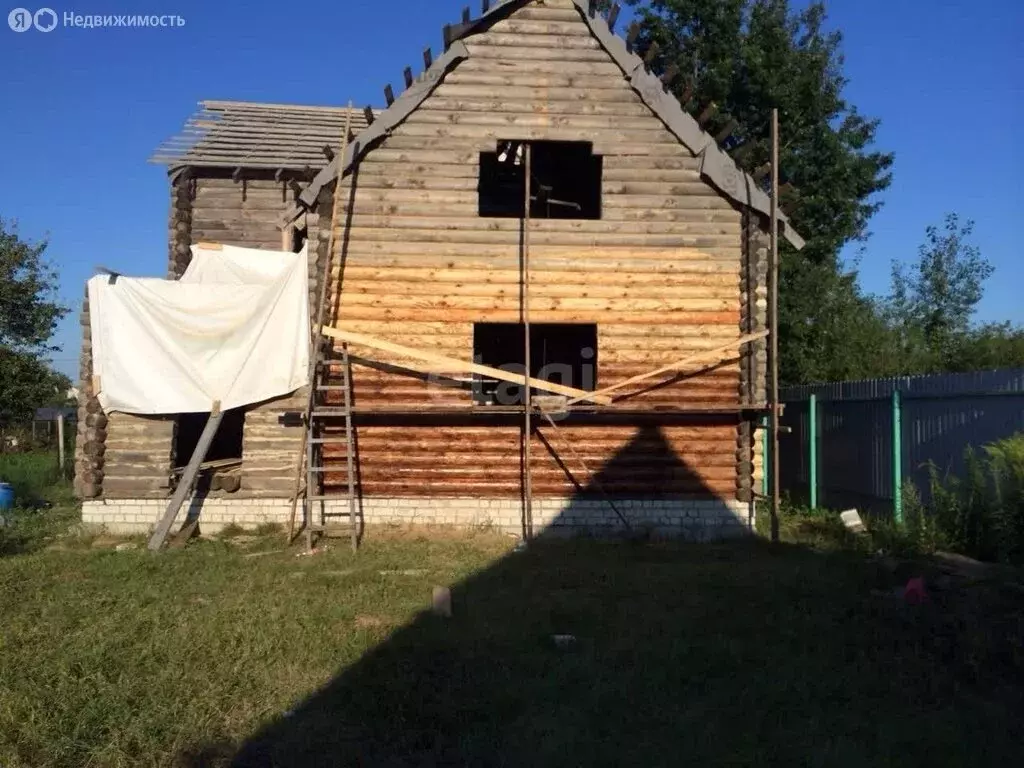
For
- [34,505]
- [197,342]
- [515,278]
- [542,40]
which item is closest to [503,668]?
[515,278]

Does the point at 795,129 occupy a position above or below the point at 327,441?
above

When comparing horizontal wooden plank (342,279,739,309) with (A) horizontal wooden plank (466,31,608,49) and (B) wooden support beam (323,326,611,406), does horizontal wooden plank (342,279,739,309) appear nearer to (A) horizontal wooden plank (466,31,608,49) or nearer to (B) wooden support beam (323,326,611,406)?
(B) wooden support beam (323,326,611,406)

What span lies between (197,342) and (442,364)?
135 inches

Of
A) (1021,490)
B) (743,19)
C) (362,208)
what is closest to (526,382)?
(362,208)

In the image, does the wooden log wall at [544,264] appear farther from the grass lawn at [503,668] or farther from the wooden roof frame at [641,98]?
the grass lawn at [503,668]

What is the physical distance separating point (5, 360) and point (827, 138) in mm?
20371

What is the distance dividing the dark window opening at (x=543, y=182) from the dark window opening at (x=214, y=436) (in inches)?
212

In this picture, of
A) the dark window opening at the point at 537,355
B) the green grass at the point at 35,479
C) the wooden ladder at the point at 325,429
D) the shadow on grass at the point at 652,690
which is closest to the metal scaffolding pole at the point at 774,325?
the dark window opening at the point at 537,355

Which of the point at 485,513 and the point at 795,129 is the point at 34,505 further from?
the point at 795,129

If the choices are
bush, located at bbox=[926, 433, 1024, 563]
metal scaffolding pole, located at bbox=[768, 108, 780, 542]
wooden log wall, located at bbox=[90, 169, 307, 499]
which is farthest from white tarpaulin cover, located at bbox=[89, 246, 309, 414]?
bush, located at bbox=[926, 433, 1024, 563]

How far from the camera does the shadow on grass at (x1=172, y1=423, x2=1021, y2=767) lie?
489 cm

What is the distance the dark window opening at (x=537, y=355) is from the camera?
41.2 feet

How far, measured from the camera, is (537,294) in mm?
11680

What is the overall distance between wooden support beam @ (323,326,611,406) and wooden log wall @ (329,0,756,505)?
30cm
